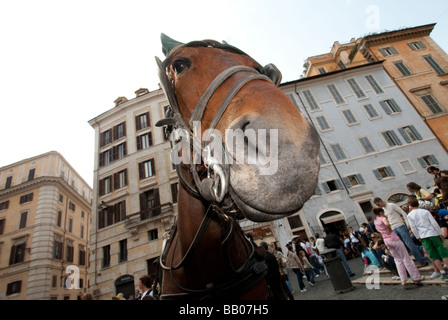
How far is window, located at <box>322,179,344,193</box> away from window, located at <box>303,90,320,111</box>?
870cm

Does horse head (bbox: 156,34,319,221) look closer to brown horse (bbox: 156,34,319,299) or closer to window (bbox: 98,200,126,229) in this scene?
brown horse (bbox: 156,34,319,299)

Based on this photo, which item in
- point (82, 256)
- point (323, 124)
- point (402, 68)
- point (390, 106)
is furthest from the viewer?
point (82, 256)

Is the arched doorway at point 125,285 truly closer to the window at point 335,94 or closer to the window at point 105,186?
the window at point 105,186

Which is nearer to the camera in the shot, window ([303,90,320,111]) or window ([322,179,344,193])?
window ([322,179,344,193])

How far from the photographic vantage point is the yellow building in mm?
24250

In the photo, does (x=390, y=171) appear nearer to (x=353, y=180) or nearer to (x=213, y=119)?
(x=353, y=180)

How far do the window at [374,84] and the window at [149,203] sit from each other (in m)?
26.8

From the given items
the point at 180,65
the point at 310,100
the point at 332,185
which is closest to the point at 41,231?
the point at 332,185

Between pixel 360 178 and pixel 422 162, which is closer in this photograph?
pixel 360 178

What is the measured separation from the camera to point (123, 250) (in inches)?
752

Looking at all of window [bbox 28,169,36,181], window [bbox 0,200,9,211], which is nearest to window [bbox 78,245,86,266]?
window [bbox 0,200,9,211]

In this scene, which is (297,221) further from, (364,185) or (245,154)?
(245,154)

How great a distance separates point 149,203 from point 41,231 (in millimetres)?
13831

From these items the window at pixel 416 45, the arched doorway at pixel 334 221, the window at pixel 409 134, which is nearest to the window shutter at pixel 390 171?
the window at pixel 409 134
